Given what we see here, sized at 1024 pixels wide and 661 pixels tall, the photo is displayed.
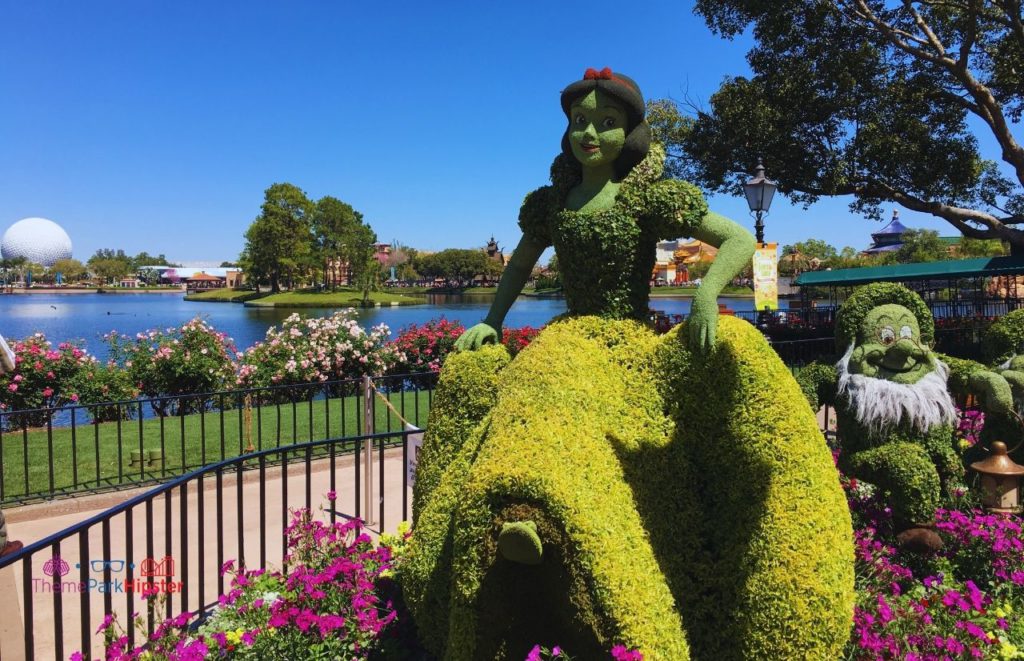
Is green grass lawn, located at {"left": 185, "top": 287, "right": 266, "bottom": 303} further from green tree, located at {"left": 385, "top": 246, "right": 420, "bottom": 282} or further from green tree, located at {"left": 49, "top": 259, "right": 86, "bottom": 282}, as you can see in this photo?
green tree, located at {"left": 49, "top": 259, "right": 86, "bottom": 282}

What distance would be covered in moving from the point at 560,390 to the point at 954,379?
11.8 feet

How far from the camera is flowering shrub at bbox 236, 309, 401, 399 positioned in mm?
10781

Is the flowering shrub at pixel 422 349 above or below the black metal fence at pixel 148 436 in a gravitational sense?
above

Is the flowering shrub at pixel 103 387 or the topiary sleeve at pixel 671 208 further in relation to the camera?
the flowering shrub at pixel 103 387

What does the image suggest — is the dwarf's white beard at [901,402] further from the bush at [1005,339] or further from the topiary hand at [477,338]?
the topiary hand at [477,338]

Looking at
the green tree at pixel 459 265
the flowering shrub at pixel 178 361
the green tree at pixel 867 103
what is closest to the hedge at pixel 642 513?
the flowering shrub at pixel 178 361

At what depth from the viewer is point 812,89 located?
1636cm

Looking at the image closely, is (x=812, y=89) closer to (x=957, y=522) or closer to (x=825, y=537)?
(x=957, y=522)

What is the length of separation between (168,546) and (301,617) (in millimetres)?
1195

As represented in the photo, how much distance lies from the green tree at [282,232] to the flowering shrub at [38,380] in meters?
49.1

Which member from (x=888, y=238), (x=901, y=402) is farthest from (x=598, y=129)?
(x=888, y=238)

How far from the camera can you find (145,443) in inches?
318

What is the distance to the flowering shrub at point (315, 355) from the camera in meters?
10.8

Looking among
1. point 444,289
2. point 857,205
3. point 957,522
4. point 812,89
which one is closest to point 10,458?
point 957,522
